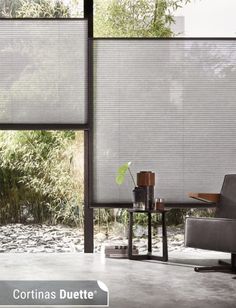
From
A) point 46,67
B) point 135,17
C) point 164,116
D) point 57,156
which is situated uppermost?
point 135,17

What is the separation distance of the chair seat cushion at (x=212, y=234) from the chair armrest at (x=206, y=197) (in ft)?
1.79

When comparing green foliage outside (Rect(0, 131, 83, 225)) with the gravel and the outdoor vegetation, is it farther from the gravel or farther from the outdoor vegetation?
the gravel

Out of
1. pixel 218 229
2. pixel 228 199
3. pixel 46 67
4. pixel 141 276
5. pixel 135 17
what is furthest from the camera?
pixel 135 17

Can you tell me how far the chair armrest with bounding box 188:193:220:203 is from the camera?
7.16 m

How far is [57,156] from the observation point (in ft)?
29.0

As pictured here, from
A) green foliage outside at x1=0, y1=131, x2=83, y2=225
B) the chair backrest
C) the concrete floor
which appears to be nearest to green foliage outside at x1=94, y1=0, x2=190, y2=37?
green foliage outside at x1=0, y1=131, x2=83, y2=225

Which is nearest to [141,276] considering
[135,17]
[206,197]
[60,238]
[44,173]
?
[206,197]

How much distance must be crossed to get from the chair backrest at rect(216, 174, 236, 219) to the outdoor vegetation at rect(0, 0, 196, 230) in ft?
5.18

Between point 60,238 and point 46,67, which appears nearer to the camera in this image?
point 46,67

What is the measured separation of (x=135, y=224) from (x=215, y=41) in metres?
2.44

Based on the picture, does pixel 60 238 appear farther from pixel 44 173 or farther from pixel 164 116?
pixel 164 116

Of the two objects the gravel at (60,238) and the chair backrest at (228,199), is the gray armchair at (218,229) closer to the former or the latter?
the chair backrest at (228,199)

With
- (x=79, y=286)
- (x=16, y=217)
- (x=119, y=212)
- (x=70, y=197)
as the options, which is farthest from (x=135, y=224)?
(x=79, y=286)

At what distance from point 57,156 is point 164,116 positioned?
1633 mm
